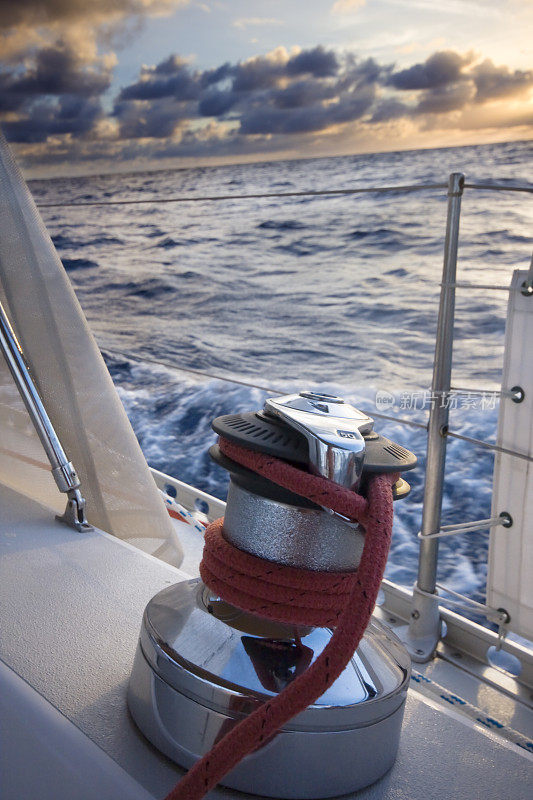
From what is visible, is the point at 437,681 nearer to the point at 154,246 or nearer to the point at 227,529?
the point at 227,529

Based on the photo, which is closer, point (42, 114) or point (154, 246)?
point (154, 246)

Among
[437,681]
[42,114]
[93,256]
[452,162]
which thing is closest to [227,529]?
[437,681]

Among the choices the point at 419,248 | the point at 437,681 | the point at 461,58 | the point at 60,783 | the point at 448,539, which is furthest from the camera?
the point at 461,58

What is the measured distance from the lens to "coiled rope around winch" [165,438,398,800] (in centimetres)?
30

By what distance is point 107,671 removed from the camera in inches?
Result: 18.3

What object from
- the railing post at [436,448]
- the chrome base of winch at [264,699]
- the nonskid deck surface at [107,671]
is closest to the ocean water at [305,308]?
the railing post at [436,448]

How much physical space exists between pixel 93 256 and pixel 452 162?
26.7 feet

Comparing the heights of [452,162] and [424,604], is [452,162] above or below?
above

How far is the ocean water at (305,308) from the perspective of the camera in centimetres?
405

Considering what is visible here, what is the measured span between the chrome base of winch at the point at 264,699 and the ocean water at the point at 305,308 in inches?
98.4

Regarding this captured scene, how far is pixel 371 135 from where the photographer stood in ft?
46.2

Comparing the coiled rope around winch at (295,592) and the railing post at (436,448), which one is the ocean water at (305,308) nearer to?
the railing post at (436,448)

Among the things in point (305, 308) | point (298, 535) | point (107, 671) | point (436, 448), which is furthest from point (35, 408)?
point (305, 308)

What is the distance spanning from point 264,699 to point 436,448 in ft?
2.77
